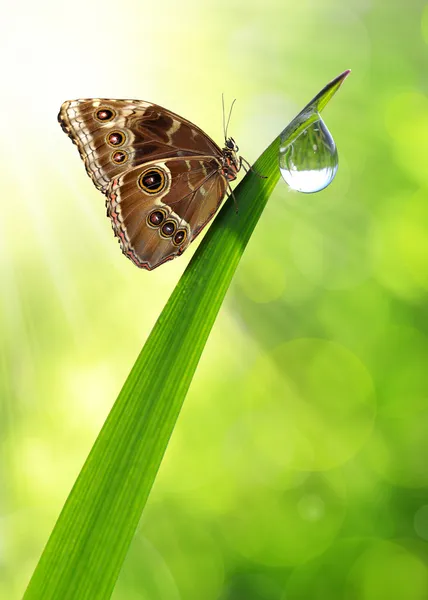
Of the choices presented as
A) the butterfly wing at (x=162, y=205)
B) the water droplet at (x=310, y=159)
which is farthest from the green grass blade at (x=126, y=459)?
the butterfly wing at (x=162, y=205)

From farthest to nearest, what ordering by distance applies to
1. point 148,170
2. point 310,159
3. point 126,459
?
point 148,170 → point 310,159 → point 126,459

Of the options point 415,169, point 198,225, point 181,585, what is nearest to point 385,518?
point 181,585

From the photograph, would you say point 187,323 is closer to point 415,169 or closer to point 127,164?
point 127,164

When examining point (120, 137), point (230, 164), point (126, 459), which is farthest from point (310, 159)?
point (126, 459)

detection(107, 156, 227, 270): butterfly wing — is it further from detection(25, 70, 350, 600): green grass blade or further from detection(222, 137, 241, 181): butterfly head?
detection(25, 70, 350, 600): green grass blade

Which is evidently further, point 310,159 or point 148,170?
point 148,170

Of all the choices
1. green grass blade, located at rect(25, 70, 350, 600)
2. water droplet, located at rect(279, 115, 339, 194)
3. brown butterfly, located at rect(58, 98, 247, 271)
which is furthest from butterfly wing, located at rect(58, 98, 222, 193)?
green grass blade, located at rect(25, 70, 350, 600)

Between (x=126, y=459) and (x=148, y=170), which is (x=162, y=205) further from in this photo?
(x=126, y=459)
